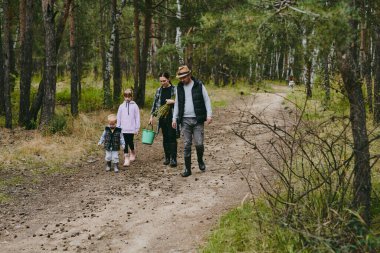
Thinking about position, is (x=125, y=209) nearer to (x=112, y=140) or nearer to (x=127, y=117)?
(x=112, y=140)

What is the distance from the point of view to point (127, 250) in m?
5.57

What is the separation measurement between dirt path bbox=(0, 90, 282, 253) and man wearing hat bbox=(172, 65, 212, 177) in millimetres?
931

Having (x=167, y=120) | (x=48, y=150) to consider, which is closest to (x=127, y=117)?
(x=167, y=120)

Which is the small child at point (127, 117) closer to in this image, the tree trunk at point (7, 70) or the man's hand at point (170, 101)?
the man's hand at point (170, 101)

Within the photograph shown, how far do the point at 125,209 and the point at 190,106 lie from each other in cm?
244

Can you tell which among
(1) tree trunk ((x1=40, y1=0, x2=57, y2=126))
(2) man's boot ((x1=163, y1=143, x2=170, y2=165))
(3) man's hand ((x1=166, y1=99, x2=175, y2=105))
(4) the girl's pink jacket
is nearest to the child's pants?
(4) the girl's pink jacket

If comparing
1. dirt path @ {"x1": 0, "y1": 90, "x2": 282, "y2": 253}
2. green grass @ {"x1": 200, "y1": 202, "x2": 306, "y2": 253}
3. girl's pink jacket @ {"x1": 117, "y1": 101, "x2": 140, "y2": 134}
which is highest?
girl's pink jacket @ {"x1": 117, "y1": 101, "x2": 140, "y2": 134}

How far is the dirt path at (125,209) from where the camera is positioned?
232 inches

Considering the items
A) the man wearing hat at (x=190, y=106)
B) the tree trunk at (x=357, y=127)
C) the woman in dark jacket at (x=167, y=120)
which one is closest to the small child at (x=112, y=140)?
the woman in dark jacket at (x=167, y=120)

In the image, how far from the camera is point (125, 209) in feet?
23.5

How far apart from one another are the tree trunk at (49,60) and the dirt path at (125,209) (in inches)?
127

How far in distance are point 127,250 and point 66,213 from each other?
202cm

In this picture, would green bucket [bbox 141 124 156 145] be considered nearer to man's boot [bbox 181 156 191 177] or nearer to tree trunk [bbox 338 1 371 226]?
man's boot [bbox 181 156 191 177]

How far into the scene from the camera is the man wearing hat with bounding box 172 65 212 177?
840 cm
